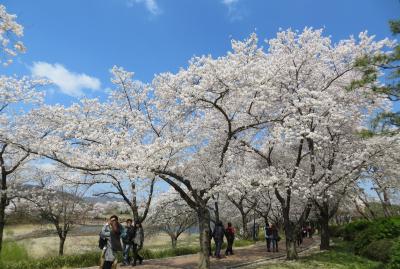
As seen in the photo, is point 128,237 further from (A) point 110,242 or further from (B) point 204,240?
(A) point 110,242

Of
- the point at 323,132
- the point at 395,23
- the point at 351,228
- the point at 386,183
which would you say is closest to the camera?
the point at 395,23

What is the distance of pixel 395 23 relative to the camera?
48.4ft

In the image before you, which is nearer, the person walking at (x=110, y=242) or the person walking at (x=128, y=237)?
the person walking at (x=110, y=242)

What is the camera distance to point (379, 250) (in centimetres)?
1616

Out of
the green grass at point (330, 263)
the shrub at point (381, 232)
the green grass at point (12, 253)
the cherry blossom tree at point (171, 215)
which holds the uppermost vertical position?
the cherry blossom tree at point (171, 215)

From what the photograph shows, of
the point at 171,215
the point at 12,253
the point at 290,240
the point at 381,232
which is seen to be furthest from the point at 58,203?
the point at 381,232

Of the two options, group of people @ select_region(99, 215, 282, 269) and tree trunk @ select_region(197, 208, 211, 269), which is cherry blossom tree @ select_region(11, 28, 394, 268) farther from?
group of people @ select_region(99, 215, 282, 269)

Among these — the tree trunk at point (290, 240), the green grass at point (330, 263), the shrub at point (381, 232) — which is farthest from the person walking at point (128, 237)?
the shrub at point (381, 232)

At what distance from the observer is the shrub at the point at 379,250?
1512cm

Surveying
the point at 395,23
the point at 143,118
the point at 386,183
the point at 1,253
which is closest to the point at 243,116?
the point at 143,118

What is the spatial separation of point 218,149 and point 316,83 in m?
6.88

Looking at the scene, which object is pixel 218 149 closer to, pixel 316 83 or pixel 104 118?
pixel 104 118

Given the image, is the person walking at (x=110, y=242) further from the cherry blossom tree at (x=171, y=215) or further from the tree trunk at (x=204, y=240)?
the cherry blossom tree at (x=171, y=215)

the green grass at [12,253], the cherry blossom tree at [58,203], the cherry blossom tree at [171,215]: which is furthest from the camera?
the cherry blossom tree at [171,215]
